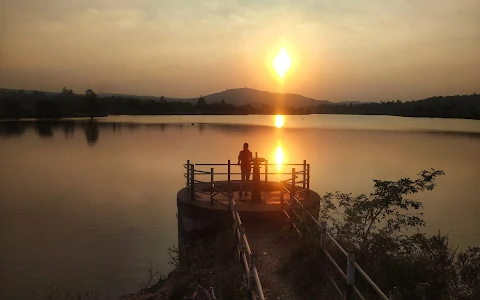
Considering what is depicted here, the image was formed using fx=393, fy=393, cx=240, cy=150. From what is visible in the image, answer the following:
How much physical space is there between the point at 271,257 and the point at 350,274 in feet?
12.2

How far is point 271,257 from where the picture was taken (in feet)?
35.4

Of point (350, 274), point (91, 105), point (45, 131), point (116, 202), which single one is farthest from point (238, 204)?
point (91, 105)

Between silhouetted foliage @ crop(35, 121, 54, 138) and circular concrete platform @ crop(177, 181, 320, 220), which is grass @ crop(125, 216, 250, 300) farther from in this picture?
silhouetted foliage @ crop(35, 121, 54, 138)

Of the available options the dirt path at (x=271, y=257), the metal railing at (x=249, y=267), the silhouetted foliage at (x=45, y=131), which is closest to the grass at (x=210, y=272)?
the metal railing at (x=249, y=267)

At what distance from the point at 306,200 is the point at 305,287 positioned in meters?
6.72

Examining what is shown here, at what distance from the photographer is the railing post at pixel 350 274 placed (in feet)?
23.4

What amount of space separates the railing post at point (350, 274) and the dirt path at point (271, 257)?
55.5 inches

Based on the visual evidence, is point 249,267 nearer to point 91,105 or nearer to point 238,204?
point 238,204

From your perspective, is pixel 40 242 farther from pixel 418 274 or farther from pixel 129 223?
pixel 418 274

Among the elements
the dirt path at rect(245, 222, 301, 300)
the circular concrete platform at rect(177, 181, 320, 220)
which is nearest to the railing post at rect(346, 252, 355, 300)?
the dirt path at rect(245, 222, 301, 300)

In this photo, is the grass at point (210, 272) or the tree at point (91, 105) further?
the tree at point (91, 105)

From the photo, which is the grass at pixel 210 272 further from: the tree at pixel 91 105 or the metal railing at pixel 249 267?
the tree at pixel 91 105

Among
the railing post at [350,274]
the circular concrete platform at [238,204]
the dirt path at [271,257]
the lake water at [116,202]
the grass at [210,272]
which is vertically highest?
the railing post at [350,274]

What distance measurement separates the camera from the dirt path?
29.1 ft
